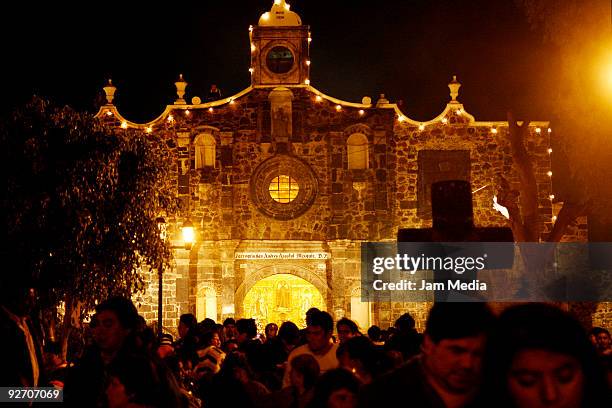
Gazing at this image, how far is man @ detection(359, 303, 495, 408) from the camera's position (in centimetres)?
346

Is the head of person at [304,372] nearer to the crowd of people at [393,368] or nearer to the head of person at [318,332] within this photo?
the crowd of people at [393,368]

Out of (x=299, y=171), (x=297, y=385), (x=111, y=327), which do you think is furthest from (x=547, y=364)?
(x=299, y=171)

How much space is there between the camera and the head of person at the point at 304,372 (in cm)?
641

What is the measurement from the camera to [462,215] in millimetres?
7043

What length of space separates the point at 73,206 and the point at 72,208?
0.06m

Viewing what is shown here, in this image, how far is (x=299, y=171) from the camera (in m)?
27.8

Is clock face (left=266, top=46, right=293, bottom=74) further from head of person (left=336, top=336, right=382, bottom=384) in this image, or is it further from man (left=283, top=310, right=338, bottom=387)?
head of person (left=336, top=336, right=382, bottom=384)

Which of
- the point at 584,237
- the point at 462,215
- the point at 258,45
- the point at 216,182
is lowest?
the point at 462,215

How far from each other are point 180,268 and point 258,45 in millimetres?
7412

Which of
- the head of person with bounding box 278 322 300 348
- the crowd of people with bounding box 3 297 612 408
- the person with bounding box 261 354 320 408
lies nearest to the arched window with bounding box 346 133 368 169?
the head of person with bounding box 278 322 300 348

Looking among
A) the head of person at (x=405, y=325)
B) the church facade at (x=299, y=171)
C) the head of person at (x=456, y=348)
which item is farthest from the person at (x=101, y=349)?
the church facade at (x=299, y=171)

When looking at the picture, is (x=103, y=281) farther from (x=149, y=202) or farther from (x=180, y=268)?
(x=180, y=268)

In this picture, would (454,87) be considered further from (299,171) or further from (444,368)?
(444,368)

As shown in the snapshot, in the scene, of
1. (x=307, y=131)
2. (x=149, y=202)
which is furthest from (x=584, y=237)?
(x=149, y=202)
